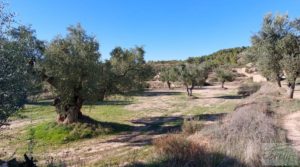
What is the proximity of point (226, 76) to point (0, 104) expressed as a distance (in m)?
55.8

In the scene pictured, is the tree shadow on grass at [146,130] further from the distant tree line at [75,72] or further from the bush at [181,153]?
the bush at [181,153]

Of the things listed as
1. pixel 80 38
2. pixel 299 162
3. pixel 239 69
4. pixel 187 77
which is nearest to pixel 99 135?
pixel 80 38

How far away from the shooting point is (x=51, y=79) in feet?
64.3

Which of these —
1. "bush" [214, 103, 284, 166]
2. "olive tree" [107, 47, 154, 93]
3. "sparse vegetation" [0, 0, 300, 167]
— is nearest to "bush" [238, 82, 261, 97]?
"sparse vegetation" [0, 0, 300, 167]

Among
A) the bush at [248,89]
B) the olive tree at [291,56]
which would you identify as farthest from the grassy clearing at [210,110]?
the bush at [248,89]

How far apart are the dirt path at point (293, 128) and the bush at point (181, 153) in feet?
12.7

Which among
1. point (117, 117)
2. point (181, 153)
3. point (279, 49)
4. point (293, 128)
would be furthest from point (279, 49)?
point (181, 153)

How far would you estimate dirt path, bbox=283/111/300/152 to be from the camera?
11320 mm

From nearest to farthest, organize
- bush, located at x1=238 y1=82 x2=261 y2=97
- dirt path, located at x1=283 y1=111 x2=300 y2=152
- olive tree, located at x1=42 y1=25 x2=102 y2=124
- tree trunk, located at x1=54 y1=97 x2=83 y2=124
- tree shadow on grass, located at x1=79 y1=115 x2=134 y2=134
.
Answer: dirt path, located at x1=283 y1=111 x2=300 y2=152 → olive tree, located at x1=42 y1=25 x2=102 y2=124 → tree trunk, located at x1=54 y1=97 x2=83 y2=124 → tree shadow on grass, located at x1=79 y1=115 x2=134 y2=134 → bush, located at x1=238 y1=82 x2=261 y2=97

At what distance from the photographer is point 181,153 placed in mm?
8445

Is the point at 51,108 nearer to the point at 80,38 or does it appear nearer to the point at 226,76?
the point at 80,38

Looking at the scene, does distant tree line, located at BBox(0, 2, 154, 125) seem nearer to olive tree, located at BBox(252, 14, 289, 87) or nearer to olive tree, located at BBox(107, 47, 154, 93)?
olive tree, located at BBox(107, 47, 154, 93)

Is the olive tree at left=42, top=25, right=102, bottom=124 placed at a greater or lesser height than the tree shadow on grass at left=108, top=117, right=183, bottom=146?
greater

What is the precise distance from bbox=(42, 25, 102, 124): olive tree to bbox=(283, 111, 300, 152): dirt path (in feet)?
39.7
